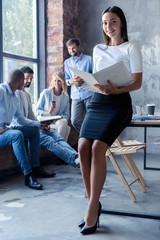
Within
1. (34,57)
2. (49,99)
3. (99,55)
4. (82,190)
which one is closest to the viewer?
(99,55)

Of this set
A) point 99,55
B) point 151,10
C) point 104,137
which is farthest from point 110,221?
point 151,10

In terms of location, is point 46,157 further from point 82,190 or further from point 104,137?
point 104,137

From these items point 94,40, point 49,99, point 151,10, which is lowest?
point 49,99

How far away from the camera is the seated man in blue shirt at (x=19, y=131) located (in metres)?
3.69

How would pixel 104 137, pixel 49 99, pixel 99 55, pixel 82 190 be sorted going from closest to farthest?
pixel 104 137, pixel 99 55, pixel 82 190, pixel 49 99

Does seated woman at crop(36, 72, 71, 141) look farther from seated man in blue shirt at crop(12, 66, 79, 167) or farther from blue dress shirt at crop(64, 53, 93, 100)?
seated man in blue shirt at crop(12, 66, 79, 167)

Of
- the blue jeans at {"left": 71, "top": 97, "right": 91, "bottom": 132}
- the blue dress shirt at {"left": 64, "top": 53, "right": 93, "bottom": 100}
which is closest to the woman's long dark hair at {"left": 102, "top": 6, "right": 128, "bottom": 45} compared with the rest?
the blue dress shirt at {"left": 64, "top": 53, "right": 93, "bottom": 100}

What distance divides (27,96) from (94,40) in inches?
91.0

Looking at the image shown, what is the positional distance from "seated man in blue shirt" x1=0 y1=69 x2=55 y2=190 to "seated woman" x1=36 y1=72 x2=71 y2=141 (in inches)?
25.6

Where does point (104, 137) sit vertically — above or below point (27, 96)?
below

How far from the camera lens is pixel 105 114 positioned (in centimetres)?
242

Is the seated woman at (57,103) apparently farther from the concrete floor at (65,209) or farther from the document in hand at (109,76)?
the document in hand at (109,76)

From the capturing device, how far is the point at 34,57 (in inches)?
220

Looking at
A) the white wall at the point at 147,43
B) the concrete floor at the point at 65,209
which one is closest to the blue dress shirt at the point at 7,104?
the concrete floor at the point at 65,209
